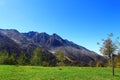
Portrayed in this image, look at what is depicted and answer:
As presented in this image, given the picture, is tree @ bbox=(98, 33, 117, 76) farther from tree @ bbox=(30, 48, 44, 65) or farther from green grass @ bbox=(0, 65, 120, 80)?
tree @ bbox=(30, 48, 44, 65)

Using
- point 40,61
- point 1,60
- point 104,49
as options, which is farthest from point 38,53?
point 104,49

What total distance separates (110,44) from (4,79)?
84.3 feet

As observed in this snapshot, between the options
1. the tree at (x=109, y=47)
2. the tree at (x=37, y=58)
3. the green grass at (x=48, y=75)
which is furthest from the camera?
the tree at (x=37, y=58)

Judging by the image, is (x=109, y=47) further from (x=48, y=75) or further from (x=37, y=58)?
(x=37, y=58)

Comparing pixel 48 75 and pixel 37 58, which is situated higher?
pixel 37 58

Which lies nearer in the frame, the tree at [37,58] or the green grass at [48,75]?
the green grass at [48,75]

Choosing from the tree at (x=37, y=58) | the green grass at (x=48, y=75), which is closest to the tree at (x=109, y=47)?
the green grass at (x=48, y=75)

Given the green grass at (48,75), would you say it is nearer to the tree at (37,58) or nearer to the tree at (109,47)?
the tree at (109,47)

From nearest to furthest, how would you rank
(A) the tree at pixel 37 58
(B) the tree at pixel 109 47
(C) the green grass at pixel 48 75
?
(C) the green grass at pixel 48 75
(B) the tree at pixel 109 47
(A) the tree at pixel 37 58

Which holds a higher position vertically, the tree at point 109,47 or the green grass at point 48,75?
the tree at point 109,47

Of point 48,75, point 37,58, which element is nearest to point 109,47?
point 48,75

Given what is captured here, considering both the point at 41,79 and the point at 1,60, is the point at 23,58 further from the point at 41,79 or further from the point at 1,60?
the point at 41,79

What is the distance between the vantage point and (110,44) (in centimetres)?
4675

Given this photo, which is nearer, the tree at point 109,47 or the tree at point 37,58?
the tree at point 109,47
